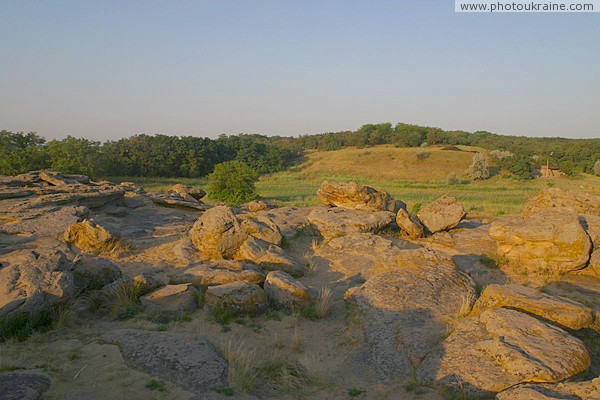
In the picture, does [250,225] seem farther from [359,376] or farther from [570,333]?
[570,333]

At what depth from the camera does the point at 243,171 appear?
24922 millimetres

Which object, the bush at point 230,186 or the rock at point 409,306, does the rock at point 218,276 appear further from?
the bush at point 230,186

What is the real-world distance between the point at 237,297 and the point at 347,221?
23.3ft

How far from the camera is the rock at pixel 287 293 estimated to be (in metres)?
7.77

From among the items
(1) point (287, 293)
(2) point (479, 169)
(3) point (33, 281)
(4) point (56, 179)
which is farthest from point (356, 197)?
(2) point (479, 169)

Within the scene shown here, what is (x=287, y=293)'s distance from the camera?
783 centimetres

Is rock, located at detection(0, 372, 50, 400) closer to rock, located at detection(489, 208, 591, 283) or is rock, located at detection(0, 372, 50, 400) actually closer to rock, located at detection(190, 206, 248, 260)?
rock, located at detection(190, 206, 248, 260)

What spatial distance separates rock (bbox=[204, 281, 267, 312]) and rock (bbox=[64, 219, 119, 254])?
16.4ft

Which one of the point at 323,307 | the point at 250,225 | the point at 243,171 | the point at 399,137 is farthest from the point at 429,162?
the point at 323,307

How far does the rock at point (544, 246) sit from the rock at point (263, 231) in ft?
19.7

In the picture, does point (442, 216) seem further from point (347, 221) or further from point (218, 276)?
point (218, 276)

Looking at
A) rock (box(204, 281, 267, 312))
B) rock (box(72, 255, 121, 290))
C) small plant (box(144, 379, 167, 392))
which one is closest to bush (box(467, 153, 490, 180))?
rock (box(204, 281, 267, 312))

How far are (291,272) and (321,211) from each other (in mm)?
5315

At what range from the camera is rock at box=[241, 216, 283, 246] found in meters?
11.5
